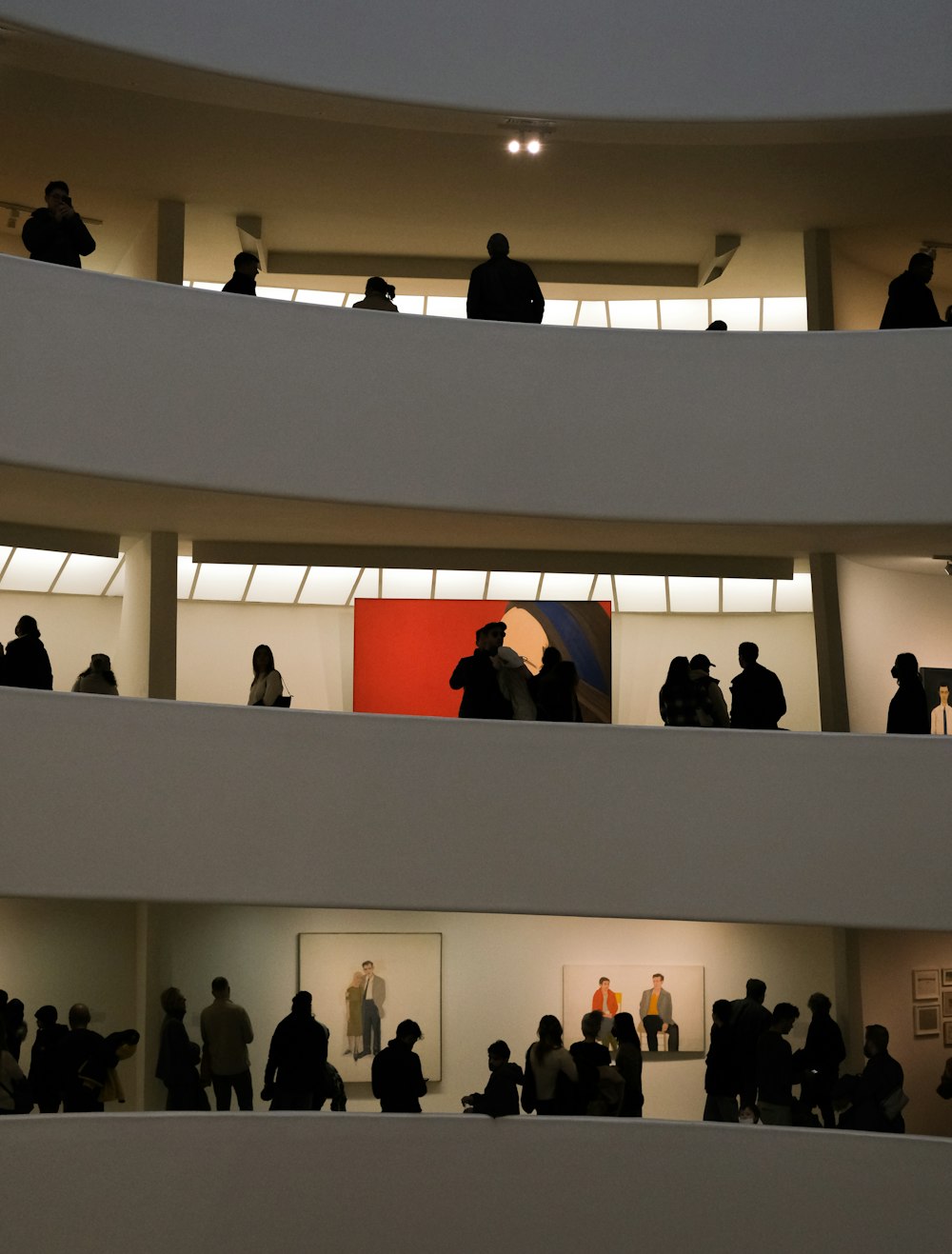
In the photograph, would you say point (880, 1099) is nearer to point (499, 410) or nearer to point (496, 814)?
point (496, 814)

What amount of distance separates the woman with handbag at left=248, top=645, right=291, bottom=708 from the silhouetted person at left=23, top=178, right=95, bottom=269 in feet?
11.5

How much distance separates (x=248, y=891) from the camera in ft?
40.9

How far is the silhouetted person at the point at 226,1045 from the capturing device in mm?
13359

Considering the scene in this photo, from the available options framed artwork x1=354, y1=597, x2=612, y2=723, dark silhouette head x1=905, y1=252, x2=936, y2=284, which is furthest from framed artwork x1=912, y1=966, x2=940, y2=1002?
dark silhouette head x1=905, y1=252, x2=936, y2=284

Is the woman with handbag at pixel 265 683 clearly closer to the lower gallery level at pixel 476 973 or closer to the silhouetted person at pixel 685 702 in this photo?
the lower gallery level at pixel 476 973

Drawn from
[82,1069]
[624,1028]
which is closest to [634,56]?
[624,1028]

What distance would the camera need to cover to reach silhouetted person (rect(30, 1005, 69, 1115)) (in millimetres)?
12383

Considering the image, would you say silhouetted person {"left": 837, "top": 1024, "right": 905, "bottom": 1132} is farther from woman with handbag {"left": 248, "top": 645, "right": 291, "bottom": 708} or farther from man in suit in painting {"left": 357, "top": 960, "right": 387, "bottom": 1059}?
woman with handbag {"left": 248, "top": 645, "right": 291, "bottom": 708}

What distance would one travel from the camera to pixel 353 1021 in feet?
51.3

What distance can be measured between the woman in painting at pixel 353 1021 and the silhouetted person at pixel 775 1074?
4.21 metres

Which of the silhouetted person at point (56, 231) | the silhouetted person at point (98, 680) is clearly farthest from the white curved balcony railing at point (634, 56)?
the silhouetted person at point (98, 680)

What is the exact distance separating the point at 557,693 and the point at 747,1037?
320 centimetres

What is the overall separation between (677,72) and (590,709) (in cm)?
625

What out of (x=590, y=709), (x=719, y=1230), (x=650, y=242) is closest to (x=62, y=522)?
(x=590, y=709)
